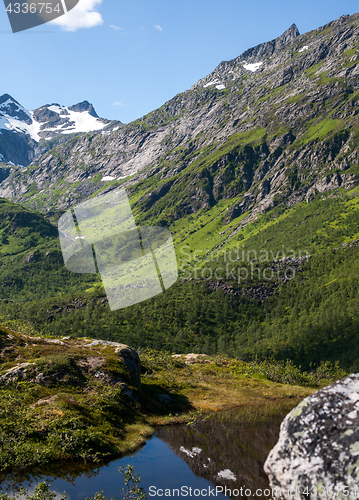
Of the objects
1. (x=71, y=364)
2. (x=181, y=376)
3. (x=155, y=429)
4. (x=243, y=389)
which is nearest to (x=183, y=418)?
(x=155, y=429)

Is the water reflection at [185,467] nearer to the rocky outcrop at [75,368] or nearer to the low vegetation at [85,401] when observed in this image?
the low vegetation at [85,401]

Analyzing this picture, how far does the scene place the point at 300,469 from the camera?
853 cm

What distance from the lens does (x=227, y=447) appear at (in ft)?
61.6

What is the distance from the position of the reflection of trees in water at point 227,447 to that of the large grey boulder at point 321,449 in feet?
21.5

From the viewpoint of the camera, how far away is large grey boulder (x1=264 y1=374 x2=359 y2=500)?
307 inches

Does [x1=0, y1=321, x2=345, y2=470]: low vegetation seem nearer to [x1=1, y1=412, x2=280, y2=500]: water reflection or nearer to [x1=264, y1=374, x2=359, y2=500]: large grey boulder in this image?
[x1=1, y1=412, x2=280, y2=500]: water reflection

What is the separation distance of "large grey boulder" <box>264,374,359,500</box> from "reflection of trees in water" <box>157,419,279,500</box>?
6.54m

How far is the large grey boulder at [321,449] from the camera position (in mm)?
7797

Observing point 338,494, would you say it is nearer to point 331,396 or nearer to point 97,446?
point 331,396

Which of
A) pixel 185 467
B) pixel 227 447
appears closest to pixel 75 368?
pixel 185 467

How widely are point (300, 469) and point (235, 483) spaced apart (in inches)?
300

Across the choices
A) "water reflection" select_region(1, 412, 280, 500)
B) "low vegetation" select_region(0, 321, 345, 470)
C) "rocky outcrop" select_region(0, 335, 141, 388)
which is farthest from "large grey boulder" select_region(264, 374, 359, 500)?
"rocky outcrop" select_region(0, 335, 141, 388)

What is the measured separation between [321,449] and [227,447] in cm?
1242

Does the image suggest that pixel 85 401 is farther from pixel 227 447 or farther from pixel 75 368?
pixel 227 447
